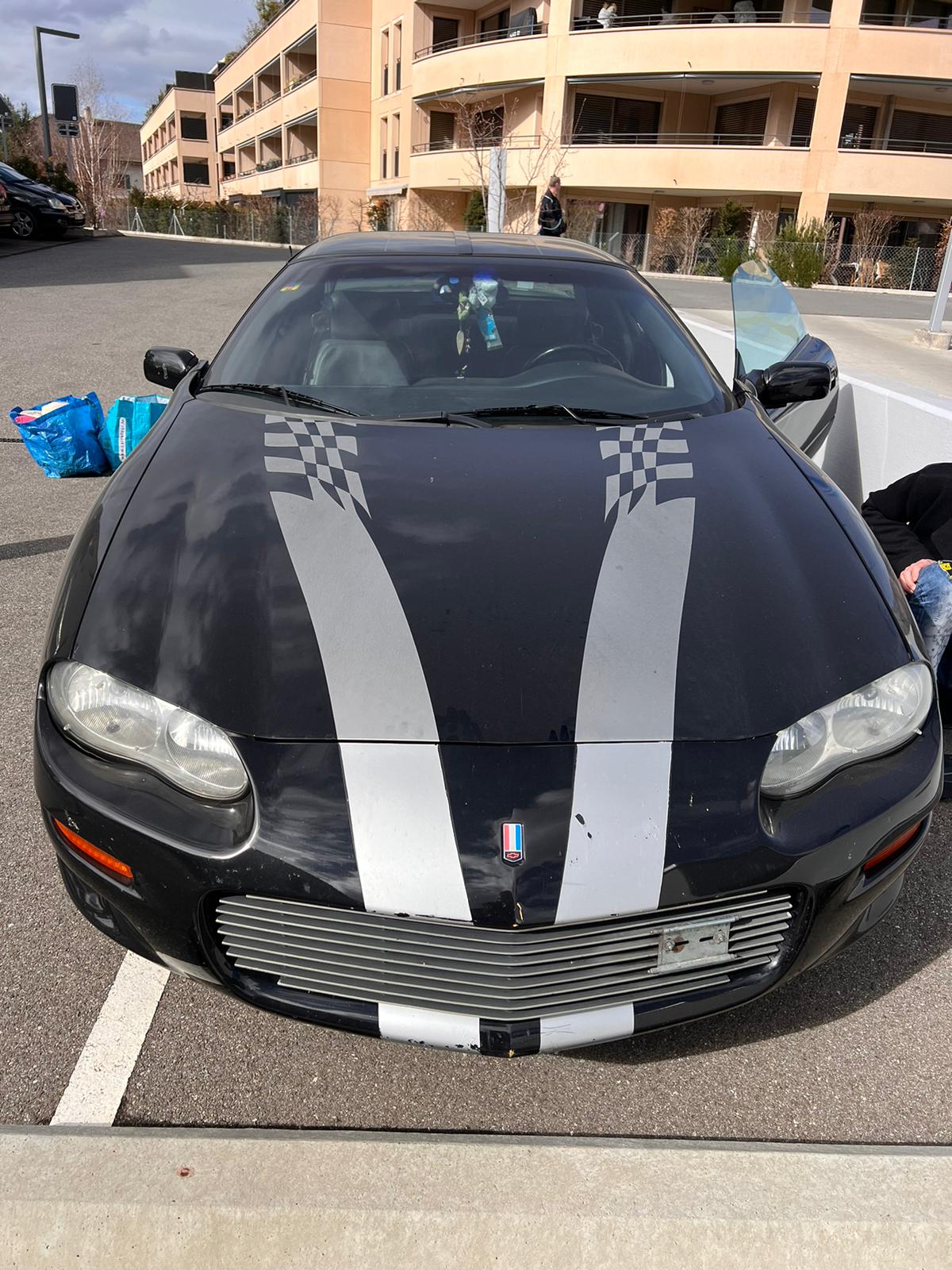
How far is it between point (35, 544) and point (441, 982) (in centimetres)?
372

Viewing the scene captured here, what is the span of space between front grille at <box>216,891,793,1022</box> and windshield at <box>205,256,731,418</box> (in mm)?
1526

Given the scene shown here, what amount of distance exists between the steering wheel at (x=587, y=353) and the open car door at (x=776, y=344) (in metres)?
0.79

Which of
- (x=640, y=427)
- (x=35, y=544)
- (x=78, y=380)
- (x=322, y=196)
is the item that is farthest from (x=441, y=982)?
(x=322, y=196)

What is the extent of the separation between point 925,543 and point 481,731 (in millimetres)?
2323

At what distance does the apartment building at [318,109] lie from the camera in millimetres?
43344

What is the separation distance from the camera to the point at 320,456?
96.7 inches

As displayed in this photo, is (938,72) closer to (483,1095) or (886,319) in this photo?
(886,319)

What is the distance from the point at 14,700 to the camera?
127 inches

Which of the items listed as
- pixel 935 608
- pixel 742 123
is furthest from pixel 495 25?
pixel 935 608

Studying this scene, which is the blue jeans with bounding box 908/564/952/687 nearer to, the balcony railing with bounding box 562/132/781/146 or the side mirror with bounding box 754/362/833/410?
the side mirror with bounding box 754/362/833/410

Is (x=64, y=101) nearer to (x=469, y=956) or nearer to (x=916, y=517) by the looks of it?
(x=916, y=517)

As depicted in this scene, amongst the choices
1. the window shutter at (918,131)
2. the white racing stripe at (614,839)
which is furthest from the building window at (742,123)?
the white racing stripe at (614,839)

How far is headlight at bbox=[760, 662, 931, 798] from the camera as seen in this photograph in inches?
70.1

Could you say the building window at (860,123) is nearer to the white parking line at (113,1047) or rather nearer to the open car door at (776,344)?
the open car door at (776,344)
